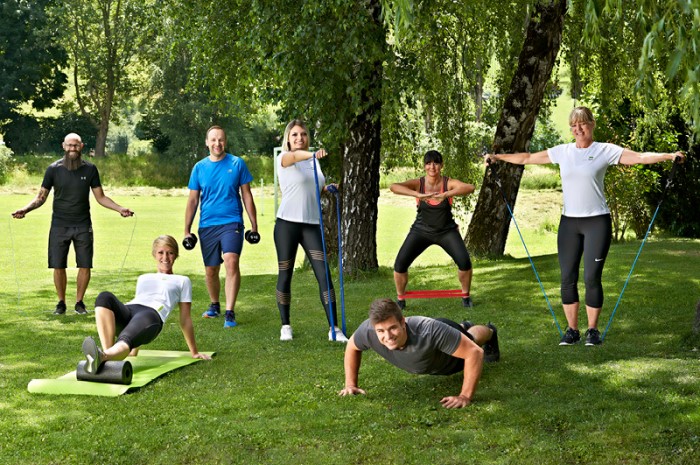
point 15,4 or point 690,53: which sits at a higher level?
point 15,4

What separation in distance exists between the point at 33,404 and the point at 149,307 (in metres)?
1.12

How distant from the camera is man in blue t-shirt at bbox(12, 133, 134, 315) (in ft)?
32.9

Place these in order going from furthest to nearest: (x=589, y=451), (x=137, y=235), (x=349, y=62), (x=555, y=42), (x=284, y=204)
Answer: (x=137, y=235) → (x=555, y=42) → (x=349, y=62) → (x=284, y=204) → (x=589, y=451)

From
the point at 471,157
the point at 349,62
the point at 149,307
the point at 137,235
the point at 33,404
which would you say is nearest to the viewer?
the point at 33,404

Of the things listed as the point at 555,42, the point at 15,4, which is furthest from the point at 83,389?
the point at 15,4

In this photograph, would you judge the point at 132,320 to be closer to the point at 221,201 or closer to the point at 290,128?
the point at 290,128

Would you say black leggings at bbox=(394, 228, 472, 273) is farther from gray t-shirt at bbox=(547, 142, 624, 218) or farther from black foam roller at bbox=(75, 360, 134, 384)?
black foam roller at bbox=(75, 360, 134, 384)

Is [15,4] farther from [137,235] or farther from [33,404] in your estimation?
[33,404]

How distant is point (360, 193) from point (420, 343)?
761 centimetres

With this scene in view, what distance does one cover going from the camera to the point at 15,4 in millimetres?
50781

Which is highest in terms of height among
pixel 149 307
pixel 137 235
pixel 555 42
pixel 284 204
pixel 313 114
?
pixel 555 42

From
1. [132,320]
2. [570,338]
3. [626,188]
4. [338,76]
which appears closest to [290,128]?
[132,320]

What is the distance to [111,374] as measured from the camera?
21.4 feet

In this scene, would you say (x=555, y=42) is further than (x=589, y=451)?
Yes
